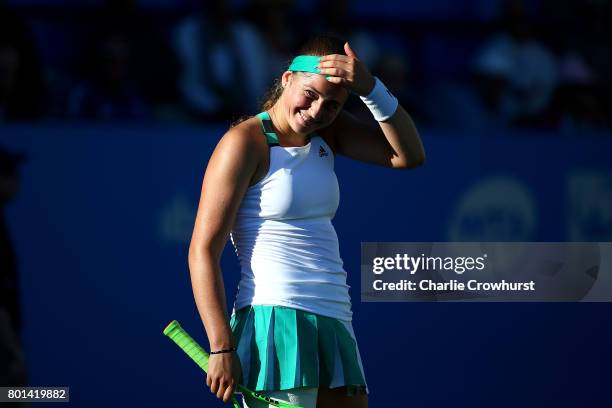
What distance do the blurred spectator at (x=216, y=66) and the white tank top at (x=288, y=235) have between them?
2784 mm

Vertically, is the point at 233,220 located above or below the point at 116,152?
below

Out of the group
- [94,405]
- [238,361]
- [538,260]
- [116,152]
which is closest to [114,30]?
[116,152]

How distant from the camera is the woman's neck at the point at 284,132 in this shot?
2881mm

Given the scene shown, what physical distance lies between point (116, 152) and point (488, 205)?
184 centimetres

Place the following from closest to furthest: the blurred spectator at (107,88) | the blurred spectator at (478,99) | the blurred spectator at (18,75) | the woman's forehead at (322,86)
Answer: the woman's forehead at (322,86) → the blurred spectator at (18,75) → the blurred spectator at (107,88) → the blurred spectator at (478,99)

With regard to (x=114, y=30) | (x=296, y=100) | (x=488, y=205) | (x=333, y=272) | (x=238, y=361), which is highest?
(x=114, y=30)

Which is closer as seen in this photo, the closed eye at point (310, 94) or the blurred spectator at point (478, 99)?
the closed eye at point (310, 94)

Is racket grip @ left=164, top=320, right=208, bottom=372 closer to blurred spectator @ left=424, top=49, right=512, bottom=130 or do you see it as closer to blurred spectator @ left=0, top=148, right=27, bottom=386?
blurred spectator @ left=0, top=148, right=27, bottom=386

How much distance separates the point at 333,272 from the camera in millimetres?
2893

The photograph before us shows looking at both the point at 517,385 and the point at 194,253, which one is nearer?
the point at 194,253

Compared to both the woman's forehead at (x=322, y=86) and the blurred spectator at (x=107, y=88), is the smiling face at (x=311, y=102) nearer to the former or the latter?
the woman's forehead at (x=322, y=86)

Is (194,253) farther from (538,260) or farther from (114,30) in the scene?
(114,30)

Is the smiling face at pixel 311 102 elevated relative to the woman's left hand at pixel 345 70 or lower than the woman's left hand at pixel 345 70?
lower

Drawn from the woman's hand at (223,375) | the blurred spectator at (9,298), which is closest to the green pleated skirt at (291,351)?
the woman's hand at (223,375)
